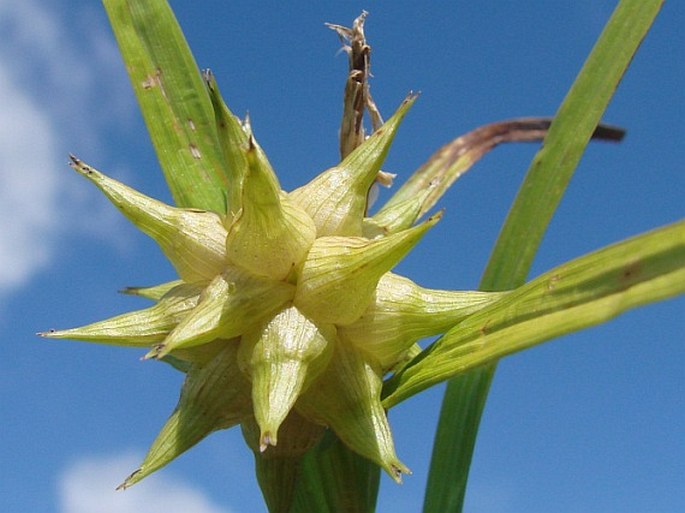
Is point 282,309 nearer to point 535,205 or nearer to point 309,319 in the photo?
point 309,319

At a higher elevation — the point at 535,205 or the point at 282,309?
the point at 535,205

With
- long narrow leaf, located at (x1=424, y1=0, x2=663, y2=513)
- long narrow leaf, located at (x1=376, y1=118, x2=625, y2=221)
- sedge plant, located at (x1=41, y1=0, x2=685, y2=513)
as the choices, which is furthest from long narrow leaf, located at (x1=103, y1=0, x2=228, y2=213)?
long narrow leaf, located at (x1=424, y1=0, x2=663, y2=513)

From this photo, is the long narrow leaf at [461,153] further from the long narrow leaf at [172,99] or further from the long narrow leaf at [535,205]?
the long narrow leaf at [172,99]

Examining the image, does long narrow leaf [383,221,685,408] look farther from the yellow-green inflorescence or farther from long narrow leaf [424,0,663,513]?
long narrow leaf [424,0,663,513]

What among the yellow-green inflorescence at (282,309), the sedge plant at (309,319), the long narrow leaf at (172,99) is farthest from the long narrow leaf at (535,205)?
the long narrow leaf at (172,99)

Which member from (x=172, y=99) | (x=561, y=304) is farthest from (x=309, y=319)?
(x=172, y=99)

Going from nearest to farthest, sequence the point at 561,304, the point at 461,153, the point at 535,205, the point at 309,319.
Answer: the point at 561,304 → the point at 309,319 → the point at 535,205 → the point at 461,153
